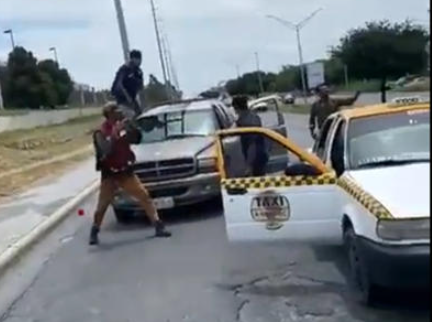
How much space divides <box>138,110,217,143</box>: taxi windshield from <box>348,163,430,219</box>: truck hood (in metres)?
7.36

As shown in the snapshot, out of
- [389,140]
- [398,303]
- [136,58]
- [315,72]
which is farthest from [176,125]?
[315,72]

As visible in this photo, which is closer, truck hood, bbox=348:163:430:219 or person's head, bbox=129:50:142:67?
truck hood, bbox=348:163:430:219

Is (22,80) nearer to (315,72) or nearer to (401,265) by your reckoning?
(315,72)

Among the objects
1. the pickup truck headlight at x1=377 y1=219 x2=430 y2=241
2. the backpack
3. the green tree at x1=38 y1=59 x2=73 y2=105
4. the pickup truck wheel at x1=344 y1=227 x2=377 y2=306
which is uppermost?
the backpack

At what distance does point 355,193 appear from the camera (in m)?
7.26

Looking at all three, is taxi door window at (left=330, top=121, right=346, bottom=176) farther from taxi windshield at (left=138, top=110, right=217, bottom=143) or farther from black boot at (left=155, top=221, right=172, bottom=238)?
taxi windshield at (left=138, top=110, right=217, bottom=143)

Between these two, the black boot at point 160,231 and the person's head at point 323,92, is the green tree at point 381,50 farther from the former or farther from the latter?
the black boot at point 160,231

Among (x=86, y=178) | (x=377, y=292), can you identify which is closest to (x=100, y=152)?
(x=377, y=292)

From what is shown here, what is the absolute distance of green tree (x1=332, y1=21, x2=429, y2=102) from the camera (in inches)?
3078

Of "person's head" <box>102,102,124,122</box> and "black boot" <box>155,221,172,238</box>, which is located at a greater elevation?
"person's head" <box>102,102,124,122</box>

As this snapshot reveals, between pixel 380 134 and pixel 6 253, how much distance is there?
502cm

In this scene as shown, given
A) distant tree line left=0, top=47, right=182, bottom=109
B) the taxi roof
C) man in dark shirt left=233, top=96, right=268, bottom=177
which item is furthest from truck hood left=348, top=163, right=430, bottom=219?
distant tree line left=0, top=47, right=182, bottom=109

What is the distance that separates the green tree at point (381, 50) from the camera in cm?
7819

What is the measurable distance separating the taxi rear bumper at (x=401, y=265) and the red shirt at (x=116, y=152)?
17.8 feet
